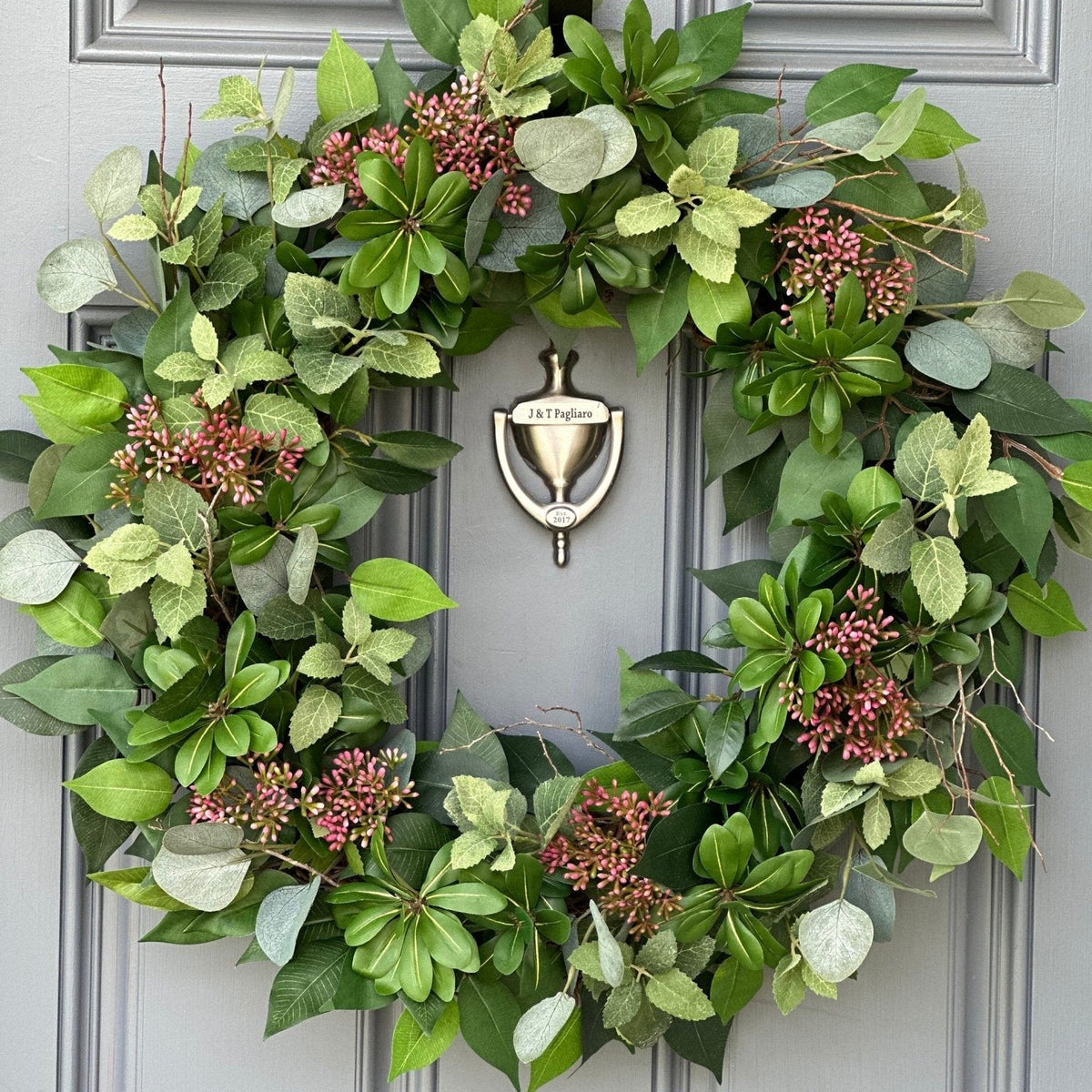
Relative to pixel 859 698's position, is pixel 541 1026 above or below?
below

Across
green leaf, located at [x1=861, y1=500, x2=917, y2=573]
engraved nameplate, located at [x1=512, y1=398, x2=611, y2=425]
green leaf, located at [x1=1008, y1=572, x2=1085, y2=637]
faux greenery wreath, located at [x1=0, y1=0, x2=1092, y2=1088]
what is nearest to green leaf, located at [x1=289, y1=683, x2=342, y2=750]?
faux greenery wreath, located at [x1=0, y1=0, x2=1092, y2=1088]

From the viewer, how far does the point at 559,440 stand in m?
0.67

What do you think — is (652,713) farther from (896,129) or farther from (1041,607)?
(896,129)

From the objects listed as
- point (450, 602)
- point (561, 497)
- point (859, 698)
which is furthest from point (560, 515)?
point (859, 698)

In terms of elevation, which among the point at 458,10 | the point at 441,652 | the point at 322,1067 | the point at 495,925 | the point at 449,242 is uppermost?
the point at 458,10

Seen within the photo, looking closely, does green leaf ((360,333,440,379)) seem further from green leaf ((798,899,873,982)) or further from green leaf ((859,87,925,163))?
green leaf ((798,899,873,982))

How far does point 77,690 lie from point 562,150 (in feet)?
1.37

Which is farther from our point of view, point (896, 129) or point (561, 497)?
point (561, 497)

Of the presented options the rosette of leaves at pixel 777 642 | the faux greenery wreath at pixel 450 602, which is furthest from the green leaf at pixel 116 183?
the rosette of leaves at pixel 777 642

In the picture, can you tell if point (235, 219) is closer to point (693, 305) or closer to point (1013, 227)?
point (693, 305)

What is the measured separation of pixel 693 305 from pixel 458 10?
0.22m

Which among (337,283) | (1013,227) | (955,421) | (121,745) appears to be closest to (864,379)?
(955,421)

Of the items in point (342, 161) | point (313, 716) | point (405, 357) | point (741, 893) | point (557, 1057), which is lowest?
point (557, 1057)

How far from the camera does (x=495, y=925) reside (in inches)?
23.6
